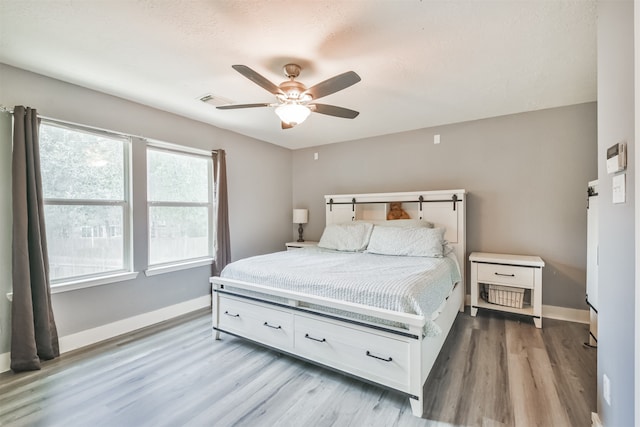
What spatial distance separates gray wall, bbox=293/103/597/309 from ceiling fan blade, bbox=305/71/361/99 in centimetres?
240

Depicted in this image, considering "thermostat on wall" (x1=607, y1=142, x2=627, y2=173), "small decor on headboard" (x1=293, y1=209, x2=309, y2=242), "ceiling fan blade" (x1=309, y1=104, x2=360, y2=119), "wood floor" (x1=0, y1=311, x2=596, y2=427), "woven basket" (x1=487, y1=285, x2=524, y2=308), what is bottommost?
"wood floor" (x1=0, y1=311, x2=596, y2=427)

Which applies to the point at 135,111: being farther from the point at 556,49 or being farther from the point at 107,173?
the point at 556,49

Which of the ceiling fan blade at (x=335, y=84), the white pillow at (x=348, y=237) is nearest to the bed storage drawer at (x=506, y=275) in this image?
the white pillow at (x=348, y=237)

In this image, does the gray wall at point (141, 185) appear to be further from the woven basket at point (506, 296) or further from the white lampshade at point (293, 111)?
the woven basket at point (506, 296)

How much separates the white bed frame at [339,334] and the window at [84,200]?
3.94 ft

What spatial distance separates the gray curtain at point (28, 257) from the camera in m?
2.15

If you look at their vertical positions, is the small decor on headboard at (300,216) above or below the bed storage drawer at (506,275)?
above

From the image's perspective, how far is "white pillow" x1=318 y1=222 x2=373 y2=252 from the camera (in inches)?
141

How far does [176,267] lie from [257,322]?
1519mm

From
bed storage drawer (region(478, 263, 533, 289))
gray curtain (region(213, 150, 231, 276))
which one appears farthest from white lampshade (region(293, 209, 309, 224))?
bed storage drawer (region(478, 263, 533, 289))

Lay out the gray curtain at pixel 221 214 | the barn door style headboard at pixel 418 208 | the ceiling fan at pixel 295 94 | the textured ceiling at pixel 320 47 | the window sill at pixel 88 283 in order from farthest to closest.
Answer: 1. the gray curtain at pixel 221 214
2. the barn door style headboard at pixel 418 208
3. the window sill at pixel 88 283
4. the ceiling fan at pixel 295 94
5. the textured ceiling at pixel 320 47

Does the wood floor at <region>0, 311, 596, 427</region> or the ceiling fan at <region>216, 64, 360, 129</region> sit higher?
the ceiling fan at <region>216, 64, 360, 129</region>

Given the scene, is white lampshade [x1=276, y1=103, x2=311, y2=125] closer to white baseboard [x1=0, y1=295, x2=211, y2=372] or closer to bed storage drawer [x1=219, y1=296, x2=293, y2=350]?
bed storage drawer [x1=219, y1=296, x2=293, y2=350]

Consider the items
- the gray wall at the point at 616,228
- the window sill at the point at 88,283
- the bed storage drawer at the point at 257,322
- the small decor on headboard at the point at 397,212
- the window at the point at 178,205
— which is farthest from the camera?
the small decor on headboard at the point at 397,212
